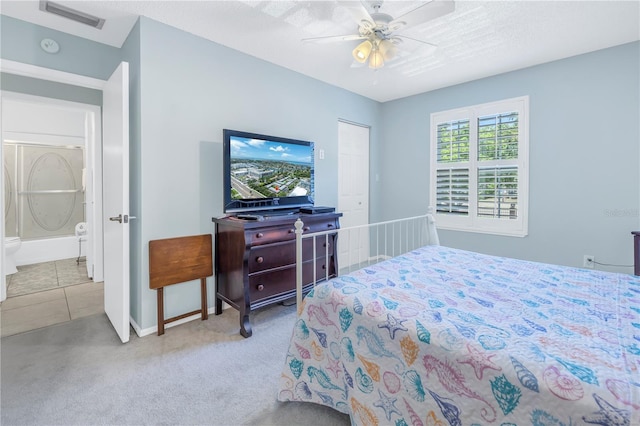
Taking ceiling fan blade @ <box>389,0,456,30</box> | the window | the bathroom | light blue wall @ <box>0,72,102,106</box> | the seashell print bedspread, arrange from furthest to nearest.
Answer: the bathroom → the window → light blue wall @ <box>0,72,102,106</box> → ceiling fan blade @ <box>389,0,456,30</box> → the seashell print bedspread

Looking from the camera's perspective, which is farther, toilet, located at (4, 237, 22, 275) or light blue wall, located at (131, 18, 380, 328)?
toilet, located at (4, 237, 22, 275)

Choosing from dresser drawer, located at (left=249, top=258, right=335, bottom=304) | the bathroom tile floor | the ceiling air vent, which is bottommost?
the bathroom tile floor

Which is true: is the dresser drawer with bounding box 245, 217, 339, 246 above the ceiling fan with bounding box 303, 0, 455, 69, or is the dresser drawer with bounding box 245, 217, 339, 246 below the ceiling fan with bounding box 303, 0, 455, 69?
below

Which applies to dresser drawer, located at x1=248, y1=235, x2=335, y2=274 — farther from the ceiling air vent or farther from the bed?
Answer: the ceiling air vent

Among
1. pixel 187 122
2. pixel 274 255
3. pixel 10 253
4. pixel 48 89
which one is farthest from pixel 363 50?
pixel 10 253

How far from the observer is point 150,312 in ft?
8.12

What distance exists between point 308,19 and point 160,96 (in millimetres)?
1314

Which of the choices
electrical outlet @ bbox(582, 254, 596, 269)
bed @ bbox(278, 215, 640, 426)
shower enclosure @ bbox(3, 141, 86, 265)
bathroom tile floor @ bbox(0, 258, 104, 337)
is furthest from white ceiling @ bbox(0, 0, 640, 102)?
shower enclosure @ bbox(3, 141, 86, 265)

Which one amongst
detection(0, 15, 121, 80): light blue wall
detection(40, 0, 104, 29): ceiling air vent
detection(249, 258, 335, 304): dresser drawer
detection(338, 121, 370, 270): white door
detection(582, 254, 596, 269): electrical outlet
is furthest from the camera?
detection(338, 121, 370, 270): white door

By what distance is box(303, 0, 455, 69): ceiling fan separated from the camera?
178 cm

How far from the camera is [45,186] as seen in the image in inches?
193

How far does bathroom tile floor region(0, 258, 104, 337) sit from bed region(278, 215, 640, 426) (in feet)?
7.84

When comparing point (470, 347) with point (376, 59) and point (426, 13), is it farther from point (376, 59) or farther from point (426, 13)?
point (376, 59)

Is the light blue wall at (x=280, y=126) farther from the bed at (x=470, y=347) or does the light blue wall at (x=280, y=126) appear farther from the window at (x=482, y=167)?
the bed at (x=470, y=347)
